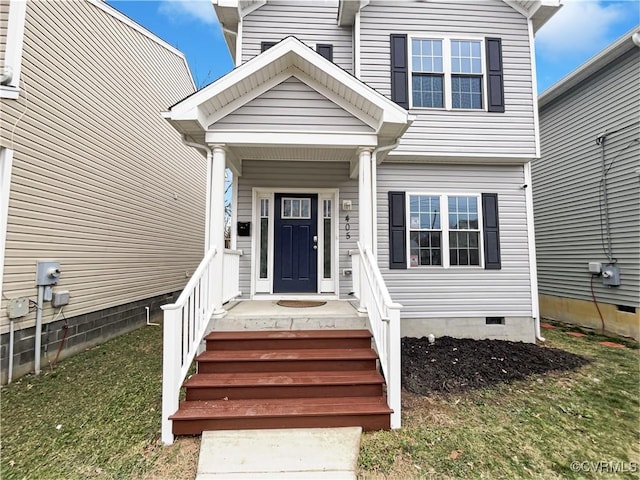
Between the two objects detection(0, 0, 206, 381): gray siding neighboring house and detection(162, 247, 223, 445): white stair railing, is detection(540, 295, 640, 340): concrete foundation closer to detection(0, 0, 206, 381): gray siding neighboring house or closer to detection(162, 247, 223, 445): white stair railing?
detection(162, 247, 223, 445): white stair railing

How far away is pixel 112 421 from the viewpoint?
3160 millimetres

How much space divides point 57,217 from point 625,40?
10.5 metres

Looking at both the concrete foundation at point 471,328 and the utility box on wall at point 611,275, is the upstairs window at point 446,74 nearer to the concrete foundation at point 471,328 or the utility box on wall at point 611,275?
the concrete foundation at point 471,328

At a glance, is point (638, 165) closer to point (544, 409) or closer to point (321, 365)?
point (544, 409)

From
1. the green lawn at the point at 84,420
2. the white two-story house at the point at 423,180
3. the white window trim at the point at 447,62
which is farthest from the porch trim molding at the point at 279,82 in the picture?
the green lawn at the point at 84,420

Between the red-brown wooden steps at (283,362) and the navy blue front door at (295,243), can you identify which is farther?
the navy blue front door at (295,243)

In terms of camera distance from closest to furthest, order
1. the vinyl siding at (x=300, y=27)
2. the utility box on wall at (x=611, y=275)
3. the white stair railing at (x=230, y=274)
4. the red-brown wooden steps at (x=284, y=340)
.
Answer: the red-brown wooden steps at (x=284, y=340) → the white stair railing at (x=230, y=274) → the vinyl siding at (x=300, y=27) → the utility box on wall at (x=611, y=275)

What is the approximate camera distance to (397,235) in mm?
5824

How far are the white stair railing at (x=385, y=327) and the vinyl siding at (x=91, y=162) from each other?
14.7ft

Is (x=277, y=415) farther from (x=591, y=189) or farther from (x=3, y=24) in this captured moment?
(x=591, y=189)

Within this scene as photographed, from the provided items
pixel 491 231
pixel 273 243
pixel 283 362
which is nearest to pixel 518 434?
pixel 283 362

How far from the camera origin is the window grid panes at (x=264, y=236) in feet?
18.9

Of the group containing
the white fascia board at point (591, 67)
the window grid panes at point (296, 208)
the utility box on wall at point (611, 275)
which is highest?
the white fascia board at point (591, 67)

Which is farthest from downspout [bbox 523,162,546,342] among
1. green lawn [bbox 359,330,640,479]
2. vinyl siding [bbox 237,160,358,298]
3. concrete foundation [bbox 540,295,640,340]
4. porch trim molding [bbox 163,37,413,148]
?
porch trim molding [bbox 163,37,413,148]
